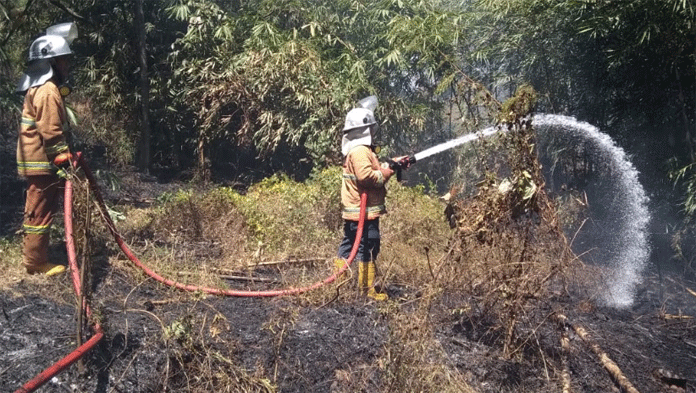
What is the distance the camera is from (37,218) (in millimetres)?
5633

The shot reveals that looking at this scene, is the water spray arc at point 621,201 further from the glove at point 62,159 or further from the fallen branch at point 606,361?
the glove at point 62,159

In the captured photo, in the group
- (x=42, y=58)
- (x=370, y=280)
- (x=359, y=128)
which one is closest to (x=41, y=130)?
(x=42, y=58)

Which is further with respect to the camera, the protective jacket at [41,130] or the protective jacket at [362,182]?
the protective jacket at [362,182]

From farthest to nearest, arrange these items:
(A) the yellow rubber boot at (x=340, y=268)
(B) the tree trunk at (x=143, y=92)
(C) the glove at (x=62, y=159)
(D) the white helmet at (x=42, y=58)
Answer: (B) the tree trunk at (x=143, y=92)
(A) the yellow rubber boot at (x=340, y=268)
(D) the white helmet at (x=42, y=58)
(C) the glove at (x=62, y=159)

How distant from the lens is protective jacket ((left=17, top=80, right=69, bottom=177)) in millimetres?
5488

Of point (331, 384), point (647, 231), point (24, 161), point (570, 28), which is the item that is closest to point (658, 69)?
point (570, 28)

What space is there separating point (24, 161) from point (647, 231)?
22.5 feet

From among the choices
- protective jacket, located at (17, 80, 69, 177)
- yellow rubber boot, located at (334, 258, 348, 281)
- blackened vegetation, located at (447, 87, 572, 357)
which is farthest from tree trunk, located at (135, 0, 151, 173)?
blackened vegetation, located at (447, 87, 572, 357)

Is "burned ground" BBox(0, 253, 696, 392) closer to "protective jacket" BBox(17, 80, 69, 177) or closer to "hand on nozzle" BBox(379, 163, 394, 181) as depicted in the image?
"protective jacket" BBox(17, 80, 69, 177)

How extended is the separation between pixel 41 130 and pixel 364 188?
230 cm

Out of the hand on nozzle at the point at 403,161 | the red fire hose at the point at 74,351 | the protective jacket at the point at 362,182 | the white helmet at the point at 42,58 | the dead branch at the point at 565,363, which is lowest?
the dead branch at the point at 565,363

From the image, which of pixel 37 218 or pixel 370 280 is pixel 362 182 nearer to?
pixel 370 280

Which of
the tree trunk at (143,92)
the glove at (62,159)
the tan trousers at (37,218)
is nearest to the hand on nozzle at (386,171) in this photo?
the glove at (62,159)

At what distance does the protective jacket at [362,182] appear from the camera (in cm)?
576
